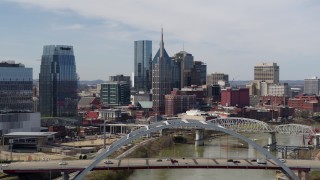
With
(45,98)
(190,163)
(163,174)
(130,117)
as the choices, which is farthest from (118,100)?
(190,163)

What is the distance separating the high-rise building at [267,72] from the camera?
16012cm

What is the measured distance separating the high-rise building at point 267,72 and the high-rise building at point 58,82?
283ft

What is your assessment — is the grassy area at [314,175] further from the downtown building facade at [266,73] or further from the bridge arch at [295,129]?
the downtown building facade at [266,73]

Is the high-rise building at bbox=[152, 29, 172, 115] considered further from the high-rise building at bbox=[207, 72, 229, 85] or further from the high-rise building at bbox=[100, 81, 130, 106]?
the high-rise building at bbox=[207, 72, 229, 85]

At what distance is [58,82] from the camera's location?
8438cm

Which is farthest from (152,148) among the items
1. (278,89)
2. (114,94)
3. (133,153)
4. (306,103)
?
(278,89)

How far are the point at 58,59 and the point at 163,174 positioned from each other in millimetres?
45732

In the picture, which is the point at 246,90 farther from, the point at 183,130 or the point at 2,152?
the point at 2,152

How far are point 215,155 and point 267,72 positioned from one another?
363 feet

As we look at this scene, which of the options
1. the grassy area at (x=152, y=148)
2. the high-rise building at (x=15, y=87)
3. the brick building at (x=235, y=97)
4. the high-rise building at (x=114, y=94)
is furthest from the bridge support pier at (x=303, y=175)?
the high-rise building at (x=114, y=94)

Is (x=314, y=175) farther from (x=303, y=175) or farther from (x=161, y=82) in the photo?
(x=161, y=82)

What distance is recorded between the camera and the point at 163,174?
41719 mm

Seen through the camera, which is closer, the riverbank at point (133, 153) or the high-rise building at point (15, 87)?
the riverbank at point (133, 153)

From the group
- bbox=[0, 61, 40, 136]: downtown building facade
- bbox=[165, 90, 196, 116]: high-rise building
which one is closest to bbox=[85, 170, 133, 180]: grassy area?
bbox=[0, 61, 40, 136]: downtown building facade
